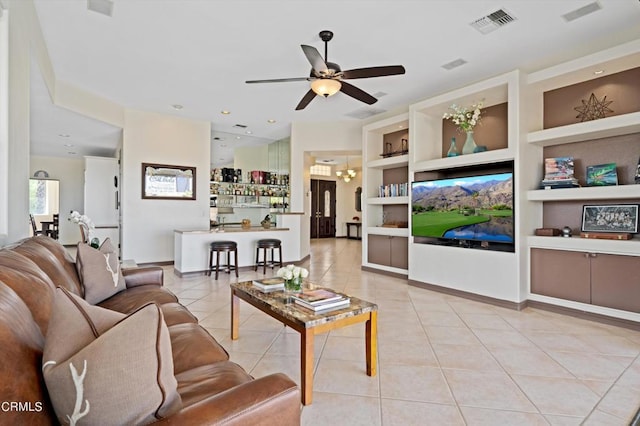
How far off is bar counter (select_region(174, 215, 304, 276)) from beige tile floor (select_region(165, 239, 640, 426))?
5.89ft

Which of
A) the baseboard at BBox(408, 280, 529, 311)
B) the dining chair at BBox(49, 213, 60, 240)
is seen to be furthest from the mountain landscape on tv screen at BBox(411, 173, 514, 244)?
the dining chair at BBox(49, 213, 60, 240)

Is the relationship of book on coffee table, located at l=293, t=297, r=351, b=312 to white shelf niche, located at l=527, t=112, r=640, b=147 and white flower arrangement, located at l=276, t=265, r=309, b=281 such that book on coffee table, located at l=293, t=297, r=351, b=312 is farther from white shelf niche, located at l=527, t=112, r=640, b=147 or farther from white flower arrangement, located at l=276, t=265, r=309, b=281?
white shelf niche, located at l=527, t=112, r=640, b=147

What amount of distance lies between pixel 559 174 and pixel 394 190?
2482 mm

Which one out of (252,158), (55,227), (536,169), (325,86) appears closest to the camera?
(325,86)

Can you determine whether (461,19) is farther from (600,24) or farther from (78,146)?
(78,146)

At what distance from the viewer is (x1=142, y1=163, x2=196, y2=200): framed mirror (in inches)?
254

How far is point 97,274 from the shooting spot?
2.46 metres

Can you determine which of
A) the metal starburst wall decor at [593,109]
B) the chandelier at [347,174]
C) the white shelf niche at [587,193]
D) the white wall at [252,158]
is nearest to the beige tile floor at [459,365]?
the white shelf niche at [587,193]

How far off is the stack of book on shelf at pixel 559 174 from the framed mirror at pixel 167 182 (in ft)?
20.5

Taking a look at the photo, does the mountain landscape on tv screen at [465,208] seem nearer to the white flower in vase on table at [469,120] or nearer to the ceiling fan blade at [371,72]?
the white flower in vase on table at [469,120]

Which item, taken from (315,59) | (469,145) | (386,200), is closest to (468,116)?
(469,145)

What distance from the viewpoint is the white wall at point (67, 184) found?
31.2ft

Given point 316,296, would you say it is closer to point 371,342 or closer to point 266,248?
point 371,342

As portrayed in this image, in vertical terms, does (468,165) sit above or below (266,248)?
above
